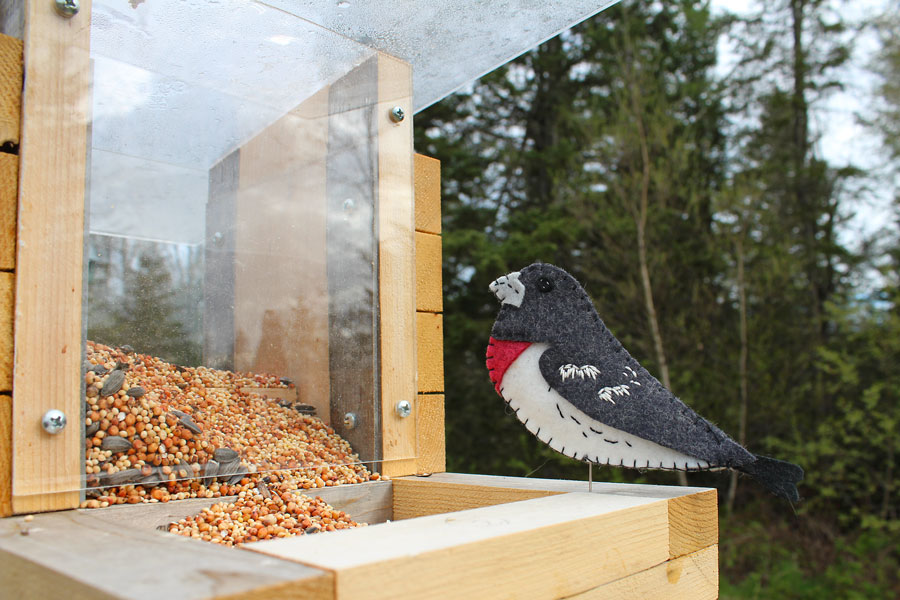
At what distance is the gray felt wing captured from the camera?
914mm

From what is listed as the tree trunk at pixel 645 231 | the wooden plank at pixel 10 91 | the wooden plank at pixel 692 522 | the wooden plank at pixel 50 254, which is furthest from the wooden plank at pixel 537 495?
the tree trunk at pixel 645 231

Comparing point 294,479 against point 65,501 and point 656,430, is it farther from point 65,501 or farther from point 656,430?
point 656,430

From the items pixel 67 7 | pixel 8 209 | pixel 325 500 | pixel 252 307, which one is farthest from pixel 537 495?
pixel 67 7

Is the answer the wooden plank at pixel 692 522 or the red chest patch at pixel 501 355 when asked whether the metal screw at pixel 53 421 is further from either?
the wooden plank at pixel 692 522

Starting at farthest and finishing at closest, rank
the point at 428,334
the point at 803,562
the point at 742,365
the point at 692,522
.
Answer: the point at 742,365, the point at 803,562, the point at 428,334, the point at 692,522

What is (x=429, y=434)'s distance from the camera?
1.35 m

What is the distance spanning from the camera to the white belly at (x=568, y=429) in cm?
93

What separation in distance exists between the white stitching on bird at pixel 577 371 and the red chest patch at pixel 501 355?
0.07 m

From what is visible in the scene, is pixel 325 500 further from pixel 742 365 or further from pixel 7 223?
pixel 742 365

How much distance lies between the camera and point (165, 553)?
0.55 meters

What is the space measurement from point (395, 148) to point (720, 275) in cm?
402

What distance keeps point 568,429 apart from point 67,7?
34.6 inches

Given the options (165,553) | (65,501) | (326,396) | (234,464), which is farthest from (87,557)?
(326,396)

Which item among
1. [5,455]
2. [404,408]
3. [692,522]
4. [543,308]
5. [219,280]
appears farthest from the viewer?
[404,408]
